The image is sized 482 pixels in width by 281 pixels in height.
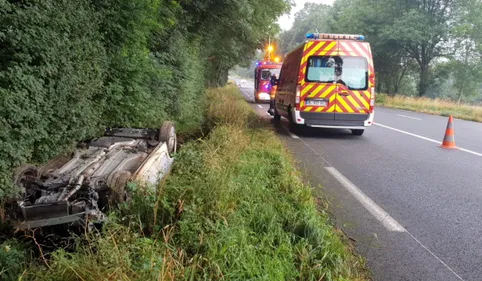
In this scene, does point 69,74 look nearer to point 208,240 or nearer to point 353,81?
point 208,240

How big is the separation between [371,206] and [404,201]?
53 cm

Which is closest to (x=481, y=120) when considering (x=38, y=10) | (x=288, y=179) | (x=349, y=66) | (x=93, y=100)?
(x=349, y=66)

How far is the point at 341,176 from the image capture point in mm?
5547

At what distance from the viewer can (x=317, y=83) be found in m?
9.03

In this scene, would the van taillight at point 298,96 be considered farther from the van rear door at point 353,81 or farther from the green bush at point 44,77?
the green bush at point 44,77

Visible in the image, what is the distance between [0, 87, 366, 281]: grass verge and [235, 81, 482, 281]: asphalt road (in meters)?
0.40

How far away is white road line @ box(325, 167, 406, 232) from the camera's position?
146 inches

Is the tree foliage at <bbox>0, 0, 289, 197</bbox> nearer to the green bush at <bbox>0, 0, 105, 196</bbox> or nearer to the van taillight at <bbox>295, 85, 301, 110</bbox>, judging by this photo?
the green bush at <bbox>0, 0, 105, 196</bbox>

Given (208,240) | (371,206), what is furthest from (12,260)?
(371,206)

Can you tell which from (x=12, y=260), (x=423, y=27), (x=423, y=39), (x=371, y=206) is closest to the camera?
(x=12, y=260)

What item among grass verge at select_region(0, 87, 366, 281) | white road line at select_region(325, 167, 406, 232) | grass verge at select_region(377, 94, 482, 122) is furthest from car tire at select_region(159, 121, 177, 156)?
grass verge at select_region(377, 94, 482, 122)

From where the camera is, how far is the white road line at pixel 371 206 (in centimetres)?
371

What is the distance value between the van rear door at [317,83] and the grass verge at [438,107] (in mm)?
11493

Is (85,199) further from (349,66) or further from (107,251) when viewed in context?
A: (349,66)
